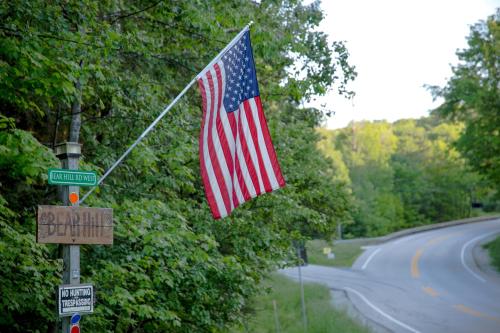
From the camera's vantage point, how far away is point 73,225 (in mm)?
5953

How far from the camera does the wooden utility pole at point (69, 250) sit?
599 cm

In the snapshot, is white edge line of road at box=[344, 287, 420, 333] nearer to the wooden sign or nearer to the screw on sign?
the wooden sign

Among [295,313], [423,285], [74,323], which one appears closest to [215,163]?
[74,323]

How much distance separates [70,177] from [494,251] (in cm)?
3987

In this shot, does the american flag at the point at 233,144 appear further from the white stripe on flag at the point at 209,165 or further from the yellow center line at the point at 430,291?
the yellow center line at the point at 430,291

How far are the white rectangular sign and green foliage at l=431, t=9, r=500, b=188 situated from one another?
28.4m

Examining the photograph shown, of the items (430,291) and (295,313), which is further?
(430,291)

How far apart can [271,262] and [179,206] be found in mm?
2294

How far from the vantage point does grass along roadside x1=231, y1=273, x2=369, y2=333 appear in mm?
17938

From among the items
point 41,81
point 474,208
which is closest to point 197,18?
point 41,81

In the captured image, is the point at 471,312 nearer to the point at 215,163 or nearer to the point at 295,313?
the point at 295,313

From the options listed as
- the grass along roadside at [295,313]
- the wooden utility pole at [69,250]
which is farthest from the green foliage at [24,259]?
the grass along roadside at [295,313]

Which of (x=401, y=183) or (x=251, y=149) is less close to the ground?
(x=401, y=183)

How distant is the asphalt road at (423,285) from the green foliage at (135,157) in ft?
33.2
